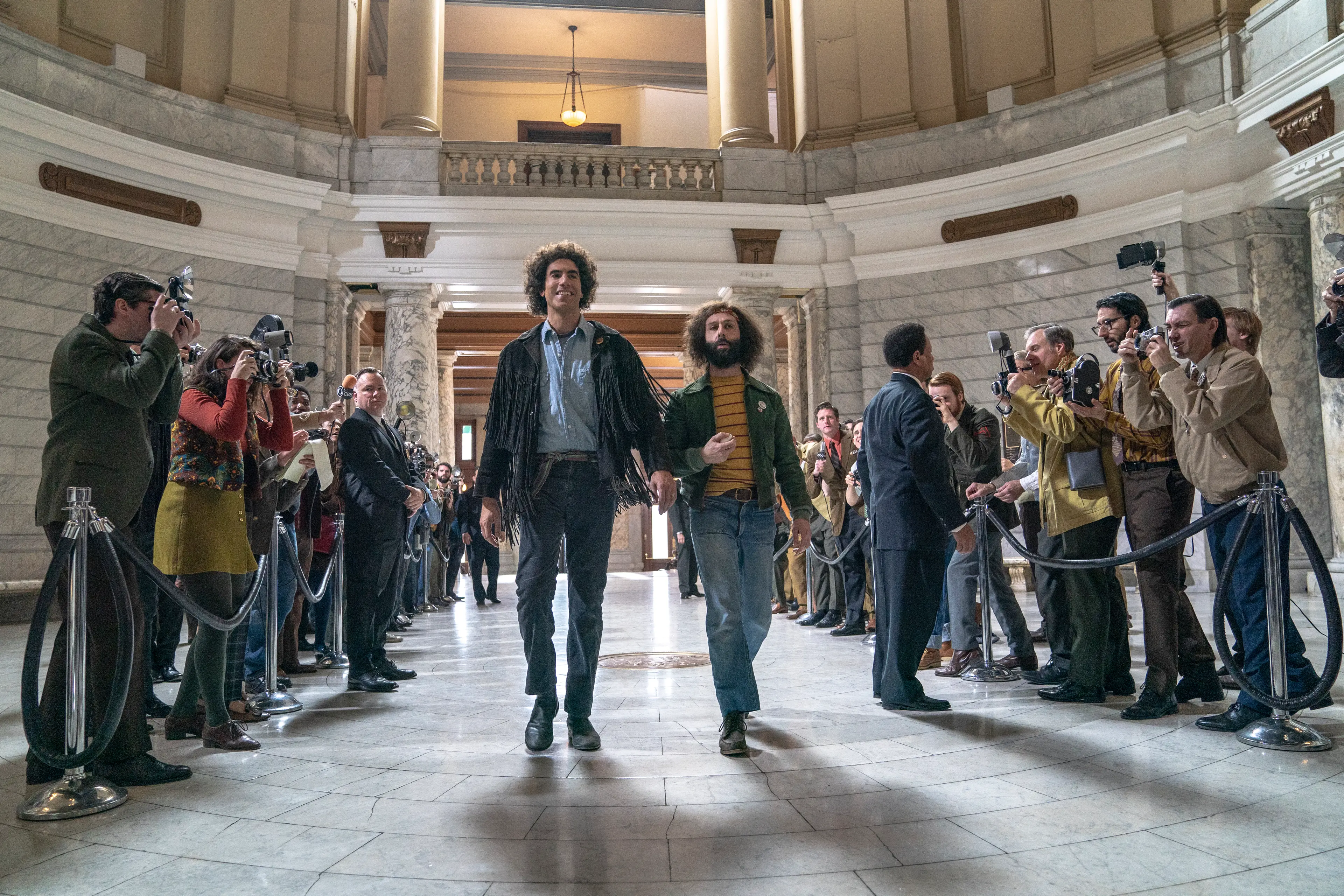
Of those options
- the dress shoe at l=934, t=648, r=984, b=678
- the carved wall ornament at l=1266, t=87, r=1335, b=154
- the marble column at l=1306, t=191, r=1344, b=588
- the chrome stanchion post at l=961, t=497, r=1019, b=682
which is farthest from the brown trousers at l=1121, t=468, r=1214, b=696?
the carved wall ornament at l=1266, t=87, r=1335, b=154

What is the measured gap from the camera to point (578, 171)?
44.9 ft

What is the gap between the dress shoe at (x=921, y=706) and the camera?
4.14 m

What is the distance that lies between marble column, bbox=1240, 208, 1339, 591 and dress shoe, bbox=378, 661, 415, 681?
29.4 feet

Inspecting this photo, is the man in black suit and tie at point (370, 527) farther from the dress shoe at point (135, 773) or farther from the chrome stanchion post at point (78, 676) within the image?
the chrome stanchion post at point (78, 676)

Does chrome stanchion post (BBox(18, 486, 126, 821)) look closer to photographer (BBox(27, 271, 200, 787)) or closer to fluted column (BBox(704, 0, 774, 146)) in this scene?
photographer (BBox(27, 271, 200, 787))

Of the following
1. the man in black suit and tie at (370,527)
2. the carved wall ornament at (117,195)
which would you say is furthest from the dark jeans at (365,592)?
the carved wall ornament at (117,195)

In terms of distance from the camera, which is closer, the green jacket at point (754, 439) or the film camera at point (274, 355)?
the green jacket at point (754, 439)

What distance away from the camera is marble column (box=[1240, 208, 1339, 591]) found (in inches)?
387

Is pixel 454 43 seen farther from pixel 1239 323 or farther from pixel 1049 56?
pixel 1239 323

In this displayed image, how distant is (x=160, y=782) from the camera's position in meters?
3.15

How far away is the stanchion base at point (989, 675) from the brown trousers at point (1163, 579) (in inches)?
38.9

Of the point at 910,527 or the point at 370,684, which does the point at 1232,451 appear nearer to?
the point at 910,527

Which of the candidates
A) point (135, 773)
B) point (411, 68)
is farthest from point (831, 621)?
point (411, 68)

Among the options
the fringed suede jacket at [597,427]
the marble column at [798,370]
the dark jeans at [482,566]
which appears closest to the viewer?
the fringed suede jacket at [597,427]
